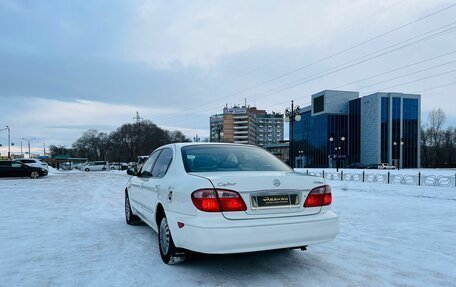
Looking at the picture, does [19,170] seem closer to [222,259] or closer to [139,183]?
[139,183]

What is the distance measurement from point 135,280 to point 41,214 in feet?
21.2

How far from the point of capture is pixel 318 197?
444 centimetres

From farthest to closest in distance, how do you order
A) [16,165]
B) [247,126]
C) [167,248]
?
[247,126]
[16,165]
[167,248]

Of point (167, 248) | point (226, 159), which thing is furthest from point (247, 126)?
point (167, 248)

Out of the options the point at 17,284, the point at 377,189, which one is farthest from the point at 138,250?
the point at 377,189

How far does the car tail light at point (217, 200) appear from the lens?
391 centimetres

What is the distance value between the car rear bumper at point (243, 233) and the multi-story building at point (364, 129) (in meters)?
70.9

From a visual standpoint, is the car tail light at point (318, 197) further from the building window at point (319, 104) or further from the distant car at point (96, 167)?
the building window at point (319, 104)

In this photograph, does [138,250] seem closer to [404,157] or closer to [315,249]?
[315,249]

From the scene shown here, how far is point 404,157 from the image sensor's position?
78250 millimetres

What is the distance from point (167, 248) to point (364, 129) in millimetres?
82367

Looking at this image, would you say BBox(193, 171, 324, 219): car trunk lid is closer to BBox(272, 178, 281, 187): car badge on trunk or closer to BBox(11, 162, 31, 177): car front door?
BBox(272, 178, 281, 187): car badge on trunk

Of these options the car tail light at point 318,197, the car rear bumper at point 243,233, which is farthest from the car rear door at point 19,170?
the car tail light at point 318,197

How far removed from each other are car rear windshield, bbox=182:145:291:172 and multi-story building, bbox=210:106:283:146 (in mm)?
132469
